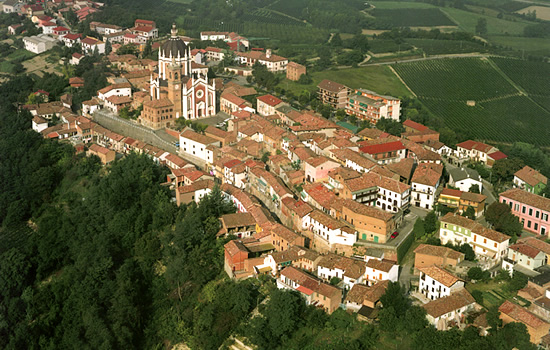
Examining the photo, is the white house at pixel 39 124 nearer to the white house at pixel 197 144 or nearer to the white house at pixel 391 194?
the white house at pixel 197 144

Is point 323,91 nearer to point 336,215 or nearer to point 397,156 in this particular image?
point 397,156

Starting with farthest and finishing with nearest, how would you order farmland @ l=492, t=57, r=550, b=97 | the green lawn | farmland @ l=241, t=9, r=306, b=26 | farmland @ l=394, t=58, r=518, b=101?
1. farmland @ l=241, t=9, r=306, b=26
2. the green lawn
3. farmland @ l=492, t=57, r=550, b=97
4. farmland @ l=394, t=58, r=518, b=101

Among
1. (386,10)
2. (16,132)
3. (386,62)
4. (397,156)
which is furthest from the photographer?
(386,10)

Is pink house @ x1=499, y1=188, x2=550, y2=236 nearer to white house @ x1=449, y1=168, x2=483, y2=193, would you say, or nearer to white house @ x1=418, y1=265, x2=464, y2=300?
white house @ x1=449, y1=168, x2=483, y2=193

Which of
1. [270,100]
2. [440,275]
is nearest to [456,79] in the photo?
[270,100]

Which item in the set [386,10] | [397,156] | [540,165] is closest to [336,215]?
[397,156]

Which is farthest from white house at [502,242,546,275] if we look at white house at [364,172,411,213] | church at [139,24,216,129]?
church at [139,24,216,129]
